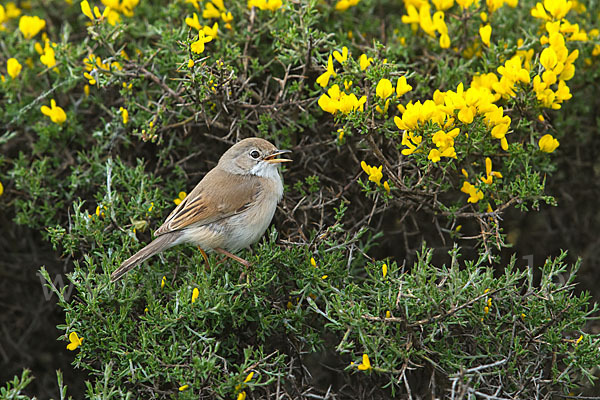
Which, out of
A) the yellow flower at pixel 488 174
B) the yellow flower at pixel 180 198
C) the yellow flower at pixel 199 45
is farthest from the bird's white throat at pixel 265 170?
the yellow flower at pixel 488 174

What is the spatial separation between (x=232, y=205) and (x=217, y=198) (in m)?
0.09

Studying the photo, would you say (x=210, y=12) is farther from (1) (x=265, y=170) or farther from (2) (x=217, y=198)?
(2) (x=217, y=198)

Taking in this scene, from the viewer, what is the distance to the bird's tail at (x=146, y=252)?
3359 millimetres

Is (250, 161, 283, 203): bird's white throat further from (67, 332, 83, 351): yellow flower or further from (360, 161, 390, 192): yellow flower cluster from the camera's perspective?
(67, 332, 83, 351): yellow flower

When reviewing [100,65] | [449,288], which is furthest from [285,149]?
[449,288]

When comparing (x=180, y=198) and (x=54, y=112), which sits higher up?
(x=54, y=112)

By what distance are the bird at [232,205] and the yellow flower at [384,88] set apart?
0.65m

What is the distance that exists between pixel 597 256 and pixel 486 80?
191cm

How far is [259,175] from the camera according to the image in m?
3.97

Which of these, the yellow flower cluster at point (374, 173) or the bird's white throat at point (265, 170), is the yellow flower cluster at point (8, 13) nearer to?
the bird's white throat at point (265, 170)

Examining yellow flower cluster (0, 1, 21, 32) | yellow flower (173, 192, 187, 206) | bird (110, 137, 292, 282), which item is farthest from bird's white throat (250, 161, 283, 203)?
yellow flower cluster (0, 1, 21, 32)

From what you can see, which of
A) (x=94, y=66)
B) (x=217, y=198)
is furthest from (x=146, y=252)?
(x=94, y=66)

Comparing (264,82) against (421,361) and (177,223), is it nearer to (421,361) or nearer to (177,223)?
(177,223)

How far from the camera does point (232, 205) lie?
3.85m
